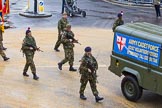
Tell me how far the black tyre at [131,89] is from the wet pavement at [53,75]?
0.17 m

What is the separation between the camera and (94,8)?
32281 mm

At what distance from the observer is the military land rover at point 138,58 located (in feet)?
39.9

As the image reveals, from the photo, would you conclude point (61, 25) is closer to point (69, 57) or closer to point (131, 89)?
point (69, 57)

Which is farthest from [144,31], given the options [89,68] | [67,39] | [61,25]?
[61,25]

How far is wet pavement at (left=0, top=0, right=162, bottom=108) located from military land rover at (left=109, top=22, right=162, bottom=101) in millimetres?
563

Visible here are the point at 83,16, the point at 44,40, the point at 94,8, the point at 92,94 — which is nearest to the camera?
the point at 92,94

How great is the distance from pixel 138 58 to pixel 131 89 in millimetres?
961

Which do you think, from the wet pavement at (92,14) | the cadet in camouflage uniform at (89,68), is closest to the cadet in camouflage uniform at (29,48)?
the cadet in camouflage uniform at (89,68)

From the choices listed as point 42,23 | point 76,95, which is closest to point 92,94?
point 76,95

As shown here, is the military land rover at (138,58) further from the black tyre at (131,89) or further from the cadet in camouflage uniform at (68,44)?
the cadet in camouflage uniform at (68,44)

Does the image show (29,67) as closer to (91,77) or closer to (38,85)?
(38,85)

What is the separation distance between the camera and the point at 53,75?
1544cm

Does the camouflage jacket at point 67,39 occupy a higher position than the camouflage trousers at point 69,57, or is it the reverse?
the camouflage jacket at point 67,39

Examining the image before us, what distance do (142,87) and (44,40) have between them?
8844 millimetres
